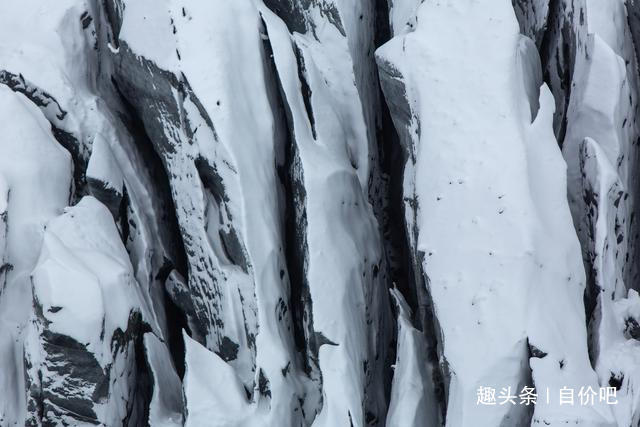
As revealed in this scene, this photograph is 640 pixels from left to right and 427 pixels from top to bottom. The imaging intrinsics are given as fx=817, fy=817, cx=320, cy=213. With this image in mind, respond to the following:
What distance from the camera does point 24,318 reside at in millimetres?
4352

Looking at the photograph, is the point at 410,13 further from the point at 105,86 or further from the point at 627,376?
the point at 627,376

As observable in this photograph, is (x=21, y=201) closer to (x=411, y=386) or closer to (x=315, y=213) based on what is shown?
(x=315, y=213)

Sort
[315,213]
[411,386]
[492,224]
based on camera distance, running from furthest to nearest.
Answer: [315,213] → [411,386] → [492,224]

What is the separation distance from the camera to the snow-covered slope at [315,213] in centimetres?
397

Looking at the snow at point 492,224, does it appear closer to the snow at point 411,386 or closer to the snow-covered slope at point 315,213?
the snow-covered slope at point 315,213

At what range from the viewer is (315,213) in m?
4.35

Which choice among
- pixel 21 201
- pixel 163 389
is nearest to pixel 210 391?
pixel 163 389

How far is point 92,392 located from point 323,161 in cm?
170

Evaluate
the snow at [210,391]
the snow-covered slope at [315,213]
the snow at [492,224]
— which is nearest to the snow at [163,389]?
the snow-covered slope at [315,213]

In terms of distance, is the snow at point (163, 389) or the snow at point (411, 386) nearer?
the snow at point (411, 386)

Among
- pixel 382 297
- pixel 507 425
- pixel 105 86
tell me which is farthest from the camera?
pixel 105 86

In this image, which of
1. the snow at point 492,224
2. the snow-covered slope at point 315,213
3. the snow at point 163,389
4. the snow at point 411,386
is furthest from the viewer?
the snow at point 163,389

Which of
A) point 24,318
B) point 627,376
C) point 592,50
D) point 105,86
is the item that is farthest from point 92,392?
point 592,50

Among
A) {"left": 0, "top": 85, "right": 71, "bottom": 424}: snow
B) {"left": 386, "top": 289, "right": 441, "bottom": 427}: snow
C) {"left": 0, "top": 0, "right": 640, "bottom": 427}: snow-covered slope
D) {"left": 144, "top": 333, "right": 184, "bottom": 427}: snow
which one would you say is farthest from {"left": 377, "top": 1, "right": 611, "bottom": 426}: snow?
{"left": 0, "top": 85, "right": 71, "bottom": 424}: snow
